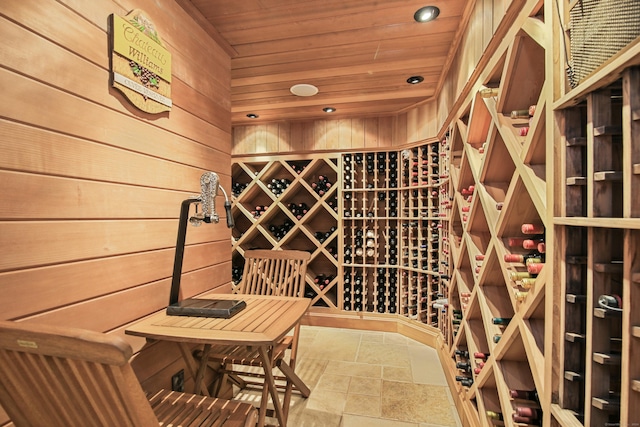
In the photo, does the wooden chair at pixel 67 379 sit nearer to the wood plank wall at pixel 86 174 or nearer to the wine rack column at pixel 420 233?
the wood plank wall at pixel 86 174

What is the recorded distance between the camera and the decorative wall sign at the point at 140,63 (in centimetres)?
129

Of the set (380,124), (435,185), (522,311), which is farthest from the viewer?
(380,124)

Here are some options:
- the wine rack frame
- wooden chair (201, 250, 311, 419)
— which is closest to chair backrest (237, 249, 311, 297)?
wooden chair (201, 250, 311, 419)

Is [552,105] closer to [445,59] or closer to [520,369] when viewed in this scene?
[520,369]

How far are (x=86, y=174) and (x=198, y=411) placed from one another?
40.5 inches

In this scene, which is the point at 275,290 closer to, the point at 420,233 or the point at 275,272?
the point at 275,272

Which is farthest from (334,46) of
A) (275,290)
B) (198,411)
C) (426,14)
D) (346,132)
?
(198,411)

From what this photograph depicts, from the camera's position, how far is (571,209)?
873 millimetres

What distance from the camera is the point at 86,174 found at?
3.83ft

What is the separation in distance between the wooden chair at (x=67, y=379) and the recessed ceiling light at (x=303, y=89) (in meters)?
2.54

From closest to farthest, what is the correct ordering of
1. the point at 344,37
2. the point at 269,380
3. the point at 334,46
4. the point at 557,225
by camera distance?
1. the point at 557,225
2. the point at 269,380
3. the point at 344,37
4. the point at 334,46

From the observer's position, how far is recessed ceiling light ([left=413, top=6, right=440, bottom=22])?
1724 mm

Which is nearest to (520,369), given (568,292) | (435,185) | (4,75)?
(568,292)

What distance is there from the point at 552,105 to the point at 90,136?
5.42ft
